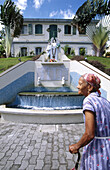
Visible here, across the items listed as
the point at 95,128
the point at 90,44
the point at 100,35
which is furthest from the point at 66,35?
the point at 95,128

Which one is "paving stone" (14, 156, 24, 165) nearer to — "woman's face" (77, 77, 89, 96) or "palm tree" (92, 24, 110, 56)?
"woman's face" (77, 77, 89, 96)

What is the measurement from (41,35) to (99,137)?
2401 cm

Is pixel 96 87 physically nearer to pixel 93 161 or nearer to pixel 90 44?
pixel 93 161

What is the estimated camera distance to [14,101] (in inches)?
320

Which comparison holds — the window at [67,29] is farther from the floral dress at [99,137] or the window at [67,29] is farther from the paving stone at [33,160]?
the floral dress at [99,137]

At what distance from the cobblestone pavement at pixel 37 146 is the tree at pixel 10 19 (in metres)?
17.2

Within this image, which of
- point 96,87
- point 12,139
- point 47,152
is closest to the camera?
point 96,87

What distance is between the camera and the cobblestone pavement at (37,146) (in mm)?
2922

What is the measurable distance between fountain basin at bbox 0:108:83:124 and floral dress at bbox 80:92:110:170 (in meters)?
3.80

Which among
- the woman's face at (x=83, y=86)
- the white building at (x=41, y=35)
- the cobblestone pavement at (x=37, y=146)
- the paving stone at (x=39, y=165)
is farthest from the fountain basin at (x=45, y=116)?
the white building at (x=41, y=35)

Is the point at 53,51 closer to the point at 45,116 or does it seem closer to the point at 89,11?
the point at 45,116

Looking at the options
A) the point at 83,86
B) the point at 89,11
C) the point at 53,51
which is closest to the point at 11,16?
the point at 53,51

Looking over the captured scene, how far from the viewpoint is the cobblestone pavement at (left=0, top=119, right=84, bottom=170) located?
115 inches

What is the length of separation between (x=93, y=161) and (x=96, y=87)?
840 millimetres
